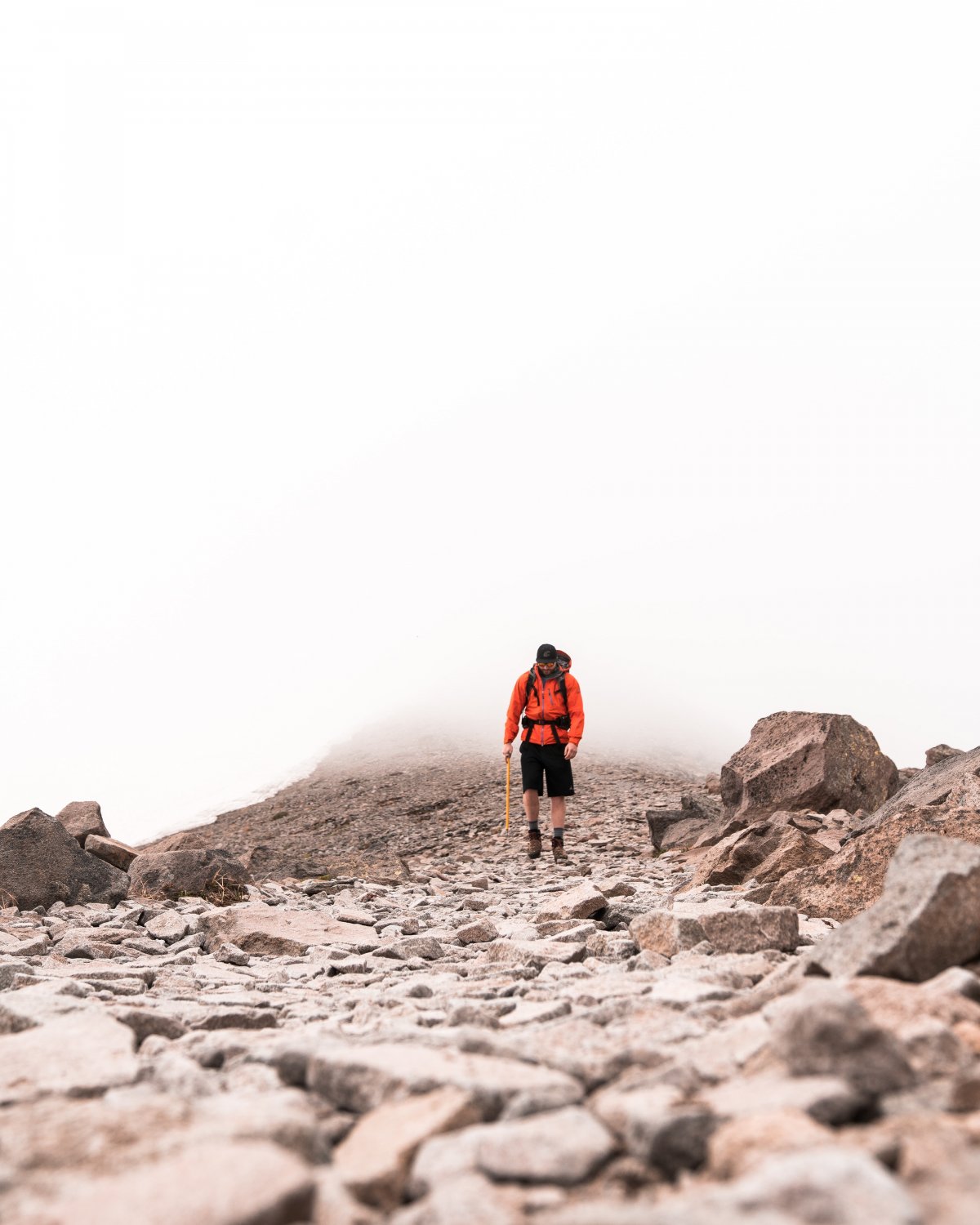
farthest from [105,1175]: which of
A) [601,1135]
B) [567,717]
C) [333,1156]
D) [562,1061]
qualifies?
[567,717]

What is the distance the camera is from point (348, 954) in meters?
8.10

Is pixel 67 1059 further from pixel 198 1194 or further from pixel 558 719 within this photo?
pixel 558 719

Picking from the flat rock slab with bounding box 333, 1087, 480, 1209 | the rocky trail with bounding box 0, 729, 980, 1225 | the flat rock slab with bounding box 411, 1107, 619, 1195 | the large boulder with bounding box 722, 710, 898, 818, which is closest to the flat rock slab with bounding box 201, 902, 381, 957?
the rocky trail with bounding box 0, 729, 980, 1225

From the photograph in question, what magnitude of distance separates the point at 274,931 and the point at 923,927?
6.51 m

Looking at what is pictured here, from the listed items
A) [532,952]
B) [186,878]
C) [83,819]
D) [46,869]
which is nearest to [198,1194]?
[532,952]

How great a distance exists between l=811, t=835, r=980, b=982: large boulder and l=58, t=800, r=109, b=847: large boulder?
1284 centimetres

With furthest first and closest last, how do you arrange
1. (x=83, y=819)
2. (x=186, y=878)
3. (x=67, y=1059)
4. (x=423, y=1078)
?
(x=83, y=819), (x=186, y=878), (x=67, y=1059), (x=423, y=1078)

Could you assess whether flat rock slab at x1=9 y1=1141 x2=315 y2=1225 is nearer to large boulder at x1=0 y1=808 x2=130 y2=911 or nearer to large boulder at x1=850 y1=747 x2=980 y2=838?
large boulder at x1=850 y1=747 x2=980 y2=838

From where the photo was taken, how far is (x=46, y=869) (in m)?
11.2

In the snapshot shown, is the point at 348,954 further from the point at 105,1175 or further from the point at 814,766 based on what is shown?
the point at 814,766

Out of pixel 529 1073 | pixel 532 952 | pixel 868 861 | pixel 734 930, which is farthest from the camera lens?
pixel 868 861

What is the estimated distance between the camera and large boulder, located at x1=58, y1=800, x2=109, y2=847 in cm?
1462

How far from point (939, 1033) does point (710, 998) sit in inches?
63.0

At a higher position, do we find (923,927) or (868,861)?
(923,927)
